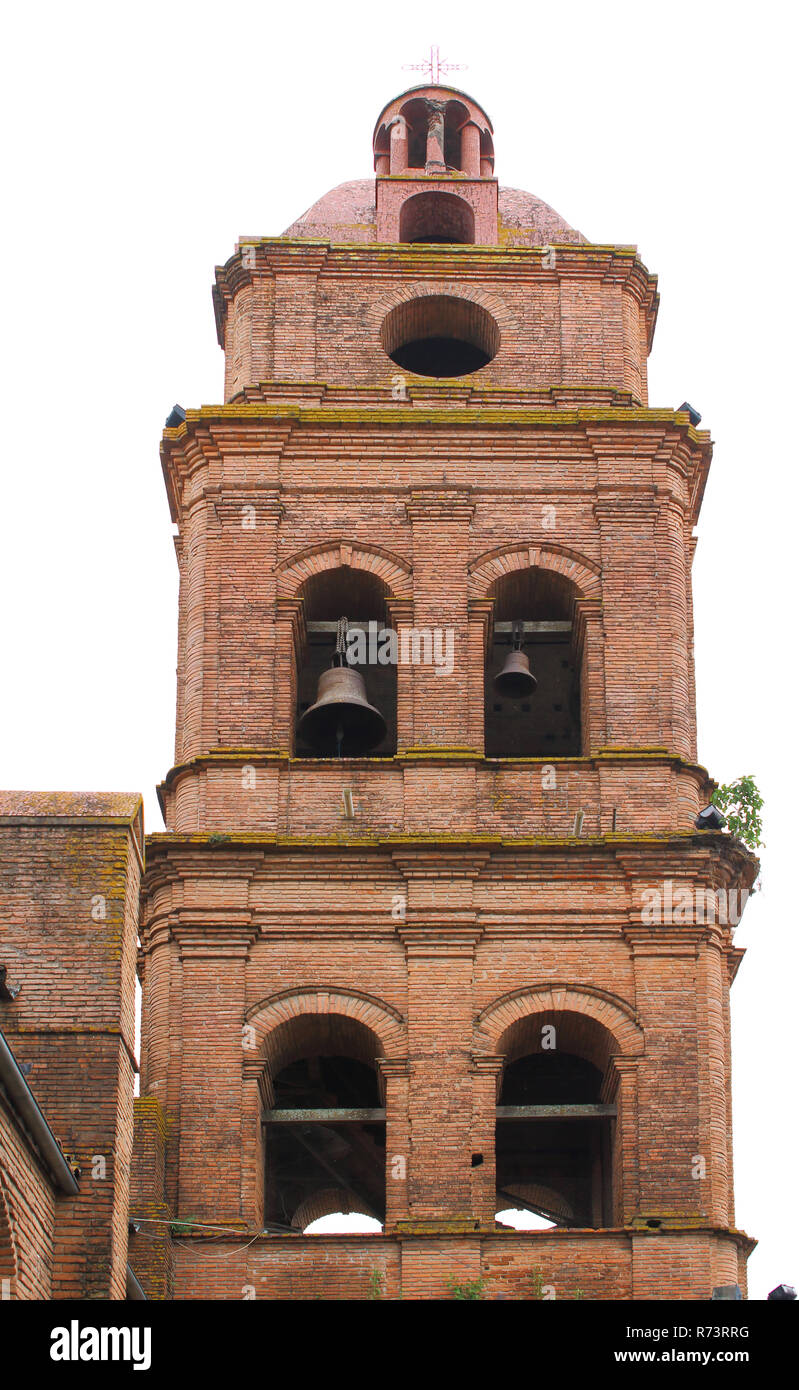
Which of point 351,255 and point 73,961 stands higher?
point 351,255

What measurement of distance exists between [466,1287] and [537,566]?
8.06 metres

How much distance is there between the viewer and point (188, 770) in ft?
86.5

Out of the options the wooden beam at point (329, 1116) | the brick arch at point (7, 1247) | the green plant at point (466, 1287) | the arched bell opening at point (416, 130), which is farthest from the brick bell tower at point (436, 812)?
the brick arch at point (7, 1247)

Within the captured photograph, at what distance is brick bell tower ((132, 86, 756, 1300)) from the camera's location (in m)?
24.0

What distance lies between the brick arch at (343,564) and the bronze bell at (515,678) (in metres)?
1.29

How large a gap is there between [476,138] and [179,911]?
1224 cm

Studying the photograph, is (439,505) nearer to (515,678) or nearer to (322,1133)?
(515,678)

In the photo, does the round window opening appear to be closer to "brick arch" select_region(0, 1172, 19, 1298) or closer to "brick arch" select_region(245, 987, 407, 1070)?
"brick arch" select_region(245, 987, 407, 1070)

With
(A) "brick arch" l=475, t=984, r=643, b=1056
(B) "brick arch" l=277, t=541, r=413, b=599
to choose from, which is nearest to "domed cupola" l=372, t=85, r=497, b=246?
(B) "brick arch" l=277, t=541, r=413, b=599

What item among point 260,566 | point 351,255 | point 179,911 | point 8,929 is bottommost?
point 8,929

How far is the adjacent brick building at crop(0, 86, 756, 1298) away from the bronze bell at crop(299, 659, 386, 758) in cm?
5

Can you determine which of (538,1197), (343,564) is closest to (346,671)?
(343,564)
